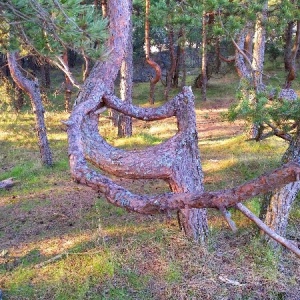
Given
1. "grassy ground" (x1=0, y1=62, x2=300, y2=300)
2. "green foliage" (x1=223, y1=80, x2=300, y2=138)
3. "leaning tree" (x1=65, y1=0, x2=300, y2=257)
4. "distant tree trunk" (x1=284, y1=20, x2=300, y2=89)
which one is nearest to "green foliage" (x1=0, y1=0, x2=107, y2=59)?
"leaning tree" (x1=65, y1=0, x2=300, y2=257)

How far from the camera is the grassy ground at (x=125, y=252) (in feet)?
14.4

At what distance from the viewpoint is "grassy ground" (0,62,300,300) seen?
173 inches

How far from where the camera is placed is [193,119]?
4.99 m

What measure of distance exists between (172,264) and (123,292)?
753 mm

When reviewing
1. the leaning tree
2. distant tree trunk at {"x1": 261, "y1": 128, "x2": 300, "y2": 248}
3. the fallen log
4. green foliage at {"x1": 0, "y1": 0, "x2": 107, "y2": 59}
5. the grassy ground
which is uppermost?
green foliage at {"x1": 0, "y1": 0, "x2": 107, "y2": 59}

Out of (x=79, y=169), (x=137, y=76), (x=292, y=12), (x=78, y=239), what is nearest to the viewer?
(x=79, y=169)

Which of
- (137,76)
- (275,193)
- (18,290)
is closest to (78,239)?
(18,290)

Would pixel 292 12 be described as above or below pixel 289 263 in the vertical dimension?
above

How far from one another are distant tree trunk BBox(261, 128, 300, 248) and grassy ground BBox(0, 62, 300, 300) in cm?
36

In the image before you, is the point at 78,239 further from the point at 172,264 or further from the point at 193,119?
the point at 193,119

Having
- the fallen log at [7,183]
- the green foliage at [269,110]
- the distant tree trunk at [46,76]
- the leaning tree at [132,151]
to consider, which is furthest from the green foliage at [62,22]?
the distant tree trunk at [46,76]

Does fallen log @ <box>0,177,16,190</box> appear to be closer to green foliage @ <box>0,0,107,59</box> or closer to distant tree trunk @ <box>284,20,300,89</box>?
green foliage @ <box>0,0,107,59</box>

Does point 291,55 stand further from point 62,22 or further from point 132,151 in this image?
point 62,22

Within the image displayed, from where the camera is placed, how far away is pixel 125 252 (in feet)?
16.5
